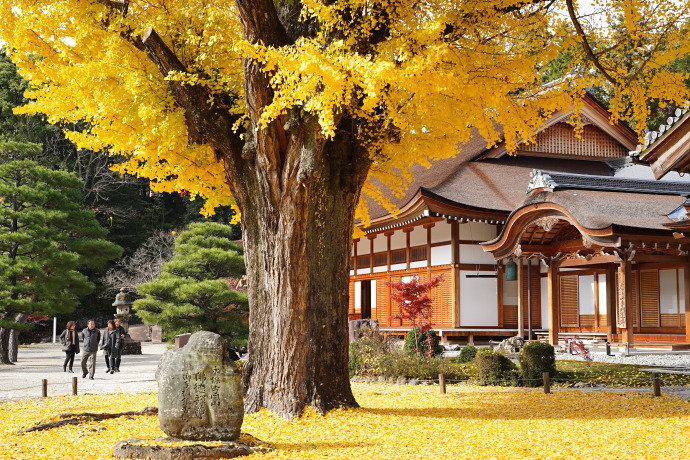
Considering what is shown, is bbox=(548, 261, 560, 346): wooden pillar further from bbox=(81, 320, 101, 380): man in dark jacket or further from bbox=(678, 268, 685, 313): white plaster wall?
bbox=(81, 320, 101, 380): man in dark jacket

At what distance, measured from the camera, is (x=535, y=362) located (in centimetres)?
1305

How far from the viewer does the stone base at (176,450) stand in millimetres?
6309

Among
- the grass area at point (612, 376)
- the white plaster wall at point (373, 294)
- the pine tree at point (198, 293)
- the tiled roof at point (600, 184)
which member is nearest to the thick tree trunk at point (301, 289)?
the grass area at point (612, 376)

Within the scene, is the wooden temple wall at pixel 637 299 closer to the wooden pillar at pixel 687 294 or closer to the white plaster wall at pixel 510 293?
the white plaster wall at pixel 510 293

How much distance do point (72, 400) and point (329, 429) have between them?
5468 mm

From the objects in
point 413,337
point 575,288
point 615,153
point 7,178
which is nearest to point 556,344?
point 575,288

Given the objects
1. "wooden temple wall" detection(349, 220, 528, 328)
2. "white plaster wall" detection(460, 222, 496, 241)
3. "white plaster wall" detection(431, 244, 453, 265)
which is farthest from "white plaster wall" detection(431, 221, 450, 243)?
"white plaster wall" detection(460, 222, 496, 241)

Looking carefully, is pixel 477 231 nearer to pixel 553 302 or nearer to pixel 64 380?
pixel 553 302

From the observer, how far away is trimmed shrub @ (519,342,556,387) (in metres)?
13.0

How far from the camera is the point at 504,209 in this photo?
2253cm

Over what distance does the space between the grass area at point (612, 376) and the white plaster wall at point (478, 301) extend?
7.17m

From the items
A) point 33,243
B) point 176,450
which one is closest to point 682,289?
point 176,450

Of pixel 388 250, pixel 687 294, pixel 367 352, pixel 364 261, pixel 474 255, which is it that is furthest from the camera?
pixel 364 261

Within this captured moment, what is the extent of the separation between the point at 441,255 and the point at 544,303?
3.99 m
